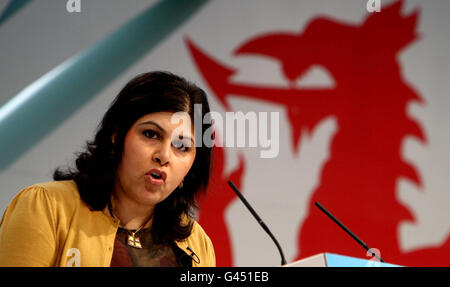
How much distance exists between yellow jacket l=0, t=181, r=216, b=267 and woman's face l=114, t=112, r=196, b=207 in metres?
0.11

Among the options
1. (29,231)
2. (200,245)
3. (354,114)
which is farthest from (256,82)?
(29,231)

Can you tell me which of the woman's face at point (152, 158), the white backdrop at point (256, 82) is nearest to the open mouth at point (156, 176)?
the woman's face at point (152, 158)

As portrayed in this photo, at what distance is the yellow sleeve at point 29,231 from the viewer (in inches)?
46.7

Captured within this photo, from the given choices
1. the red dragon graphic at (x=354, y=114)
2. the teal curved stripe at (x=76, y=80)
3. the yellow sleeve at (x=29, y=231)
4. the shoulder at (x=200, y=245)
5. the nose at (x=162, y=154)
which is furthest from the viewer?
the red dragon graphic at (x=354, y=114)

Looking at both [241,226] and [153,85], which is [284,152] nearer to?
[241,226]

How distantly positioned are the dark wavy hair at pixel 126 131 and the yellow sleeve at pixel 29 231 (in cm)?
13

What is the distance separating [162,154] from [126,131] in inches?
5.5

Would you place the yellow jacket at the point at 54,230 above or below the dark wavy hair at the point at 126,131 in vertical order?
below

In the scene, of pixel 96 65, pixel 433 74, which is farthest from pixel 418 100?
pixel 96 65

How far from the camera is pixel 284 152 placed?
2.53 meters

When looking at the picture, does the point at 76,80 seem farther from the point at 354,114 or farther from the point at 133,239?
the point at 354,114

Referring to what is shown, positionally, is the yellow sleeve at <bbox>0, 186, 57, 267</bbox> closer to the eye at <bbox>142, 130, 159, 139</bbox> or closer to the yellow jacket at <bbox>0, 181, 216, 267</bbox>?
the yellow jacket at <bbox>0, 181, 216, 267</bbox>

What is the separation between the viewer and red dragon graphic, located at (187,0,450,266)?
2555 mm

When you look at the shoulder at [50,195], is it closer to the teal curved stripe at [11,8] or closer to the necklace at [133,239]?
the necklace at [133,239]
